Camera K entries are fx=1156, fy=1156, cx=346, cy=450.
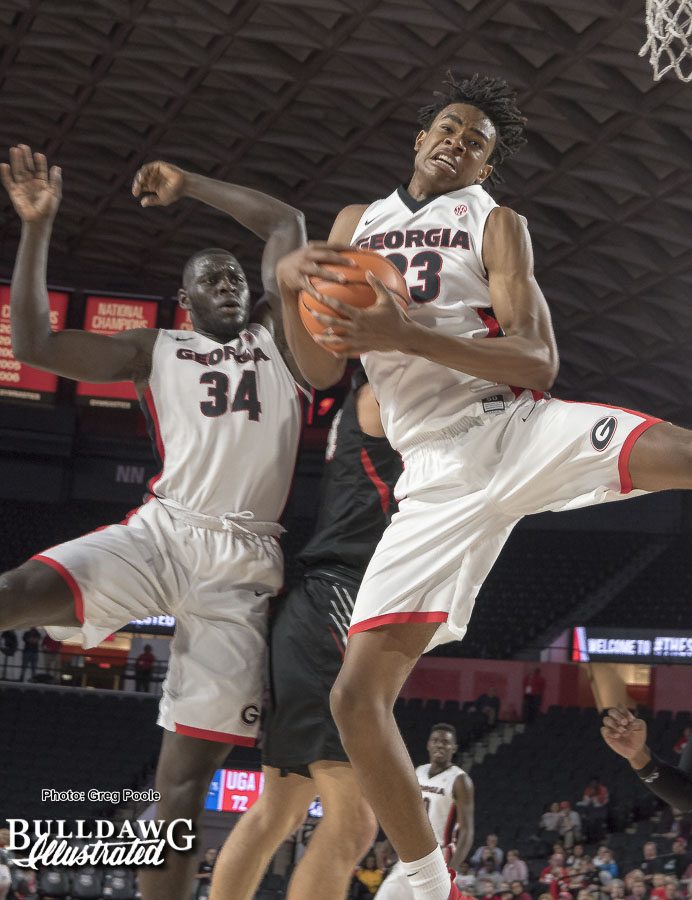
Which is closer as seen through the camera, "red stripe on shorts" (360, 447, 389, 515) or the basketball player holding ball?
the basketball player holding ball

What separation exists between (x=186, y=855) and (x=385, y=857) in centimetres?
908

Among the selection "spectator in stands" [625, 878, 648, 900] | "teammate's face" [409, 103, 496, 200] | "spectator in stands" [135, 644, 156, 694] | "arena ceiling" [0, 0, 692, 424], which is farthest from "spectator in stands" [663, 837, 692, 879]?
"spectator in stands" [135, 644, 156, 694]

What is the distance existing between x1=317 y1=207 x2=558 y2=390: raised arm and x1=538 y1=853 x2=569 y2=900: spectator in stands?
30.1ft

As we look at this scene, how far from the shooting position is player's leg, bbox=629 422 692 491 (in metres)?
2.64

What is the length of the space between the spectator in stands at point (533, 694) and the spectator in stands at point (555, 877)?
7363 mm

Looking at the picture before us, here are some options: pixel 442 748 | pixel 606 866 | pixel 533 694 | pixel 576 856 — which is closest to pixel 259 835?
pixel 442 748

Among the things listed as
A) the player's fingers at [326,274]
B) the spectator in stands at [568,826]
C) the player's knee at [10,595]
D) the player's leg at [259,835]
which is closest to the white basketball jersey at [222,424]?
the player's knee at [10,595]

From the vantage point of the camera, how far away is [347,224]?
350 cm

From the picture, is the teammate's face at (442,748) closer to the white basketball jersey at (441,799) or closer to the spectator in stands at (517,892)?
the white basketball jersey at (441,799)

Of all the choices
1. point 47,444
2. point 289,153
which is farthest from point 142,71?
point 47,444

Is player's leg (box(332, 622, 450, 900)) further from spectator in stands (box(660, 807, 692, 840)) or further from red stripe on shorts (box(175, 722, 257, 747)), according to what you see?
spectator in stands (box(660, 807, 692, 840))

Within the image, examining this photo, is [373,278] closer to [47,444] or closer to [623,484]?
[623,484]

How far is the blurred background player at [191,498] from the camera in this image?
3.52 meters

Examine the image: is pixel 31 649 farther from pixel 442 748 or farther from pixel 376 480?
pixel 376 480
